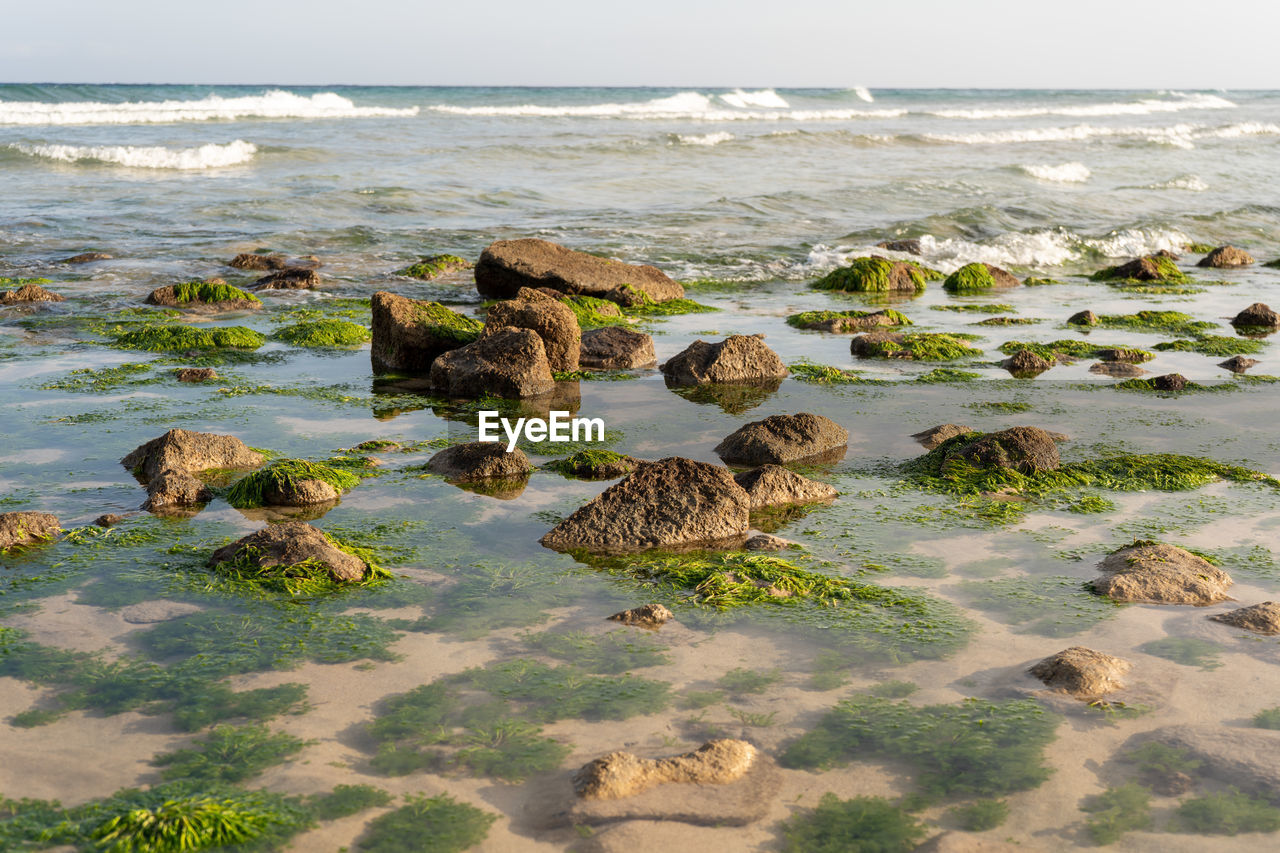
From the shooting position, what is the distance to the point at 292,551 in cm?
450

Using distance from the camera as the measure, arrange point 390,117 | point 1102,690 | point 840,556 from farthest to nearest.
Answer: point 390,117, point 840,556, point 1102,690

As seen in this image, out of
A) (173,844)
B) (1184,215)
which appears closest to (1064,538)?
(173,844)

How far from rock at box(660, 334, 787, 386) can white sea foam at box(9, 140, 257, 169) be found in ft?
67.1

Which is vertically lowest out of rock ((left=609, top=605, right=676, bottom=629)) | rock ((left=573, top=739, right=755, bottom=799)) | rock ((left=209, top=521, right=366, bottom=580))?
rock ((left=573, top=739, right=755, bottom=799))

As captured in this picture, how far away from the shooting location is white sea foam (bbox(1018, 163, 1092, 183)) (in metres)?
25.1

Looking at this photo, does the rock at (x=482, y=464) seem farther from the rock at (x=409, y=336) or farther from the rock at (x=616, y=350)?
the rock at (x=616, y=350)

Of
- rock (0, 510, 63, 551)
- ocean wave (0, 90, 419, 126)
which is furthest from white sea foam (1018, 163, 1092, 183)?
ocean wave (0, 90, 419, 126)

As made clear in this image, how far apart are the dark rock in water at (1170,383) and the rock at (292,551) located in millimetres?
5796

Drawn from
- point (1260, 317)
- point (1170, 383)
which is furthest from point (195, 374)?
point (1260, 317)

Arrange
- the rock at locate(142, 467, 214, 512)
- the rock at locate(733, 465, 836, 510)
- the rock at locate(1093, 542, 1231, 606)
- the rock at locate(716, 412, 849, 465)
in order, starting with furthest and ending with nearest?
the rock at locate(716, 412, 849, 465) → the rock at locate(733, 465, 836, 510) → the rock at locate(142, 467, 214, 512) → the rock at locate(1093, 542, 1231, 606)

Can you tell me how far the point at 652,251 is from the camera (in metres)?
14.8

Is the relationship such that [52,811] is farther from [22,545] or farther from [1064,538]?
[1064,538]

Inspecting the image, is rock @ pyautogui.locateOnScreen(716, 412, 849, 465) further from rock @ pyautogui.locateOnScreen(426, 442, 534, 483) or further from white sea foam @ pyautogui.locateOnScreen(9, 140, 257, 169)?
white sea foam @ pyautogui.locateOnScreen(9, 140, 257, 169)

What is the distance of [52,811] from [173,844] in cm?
41
